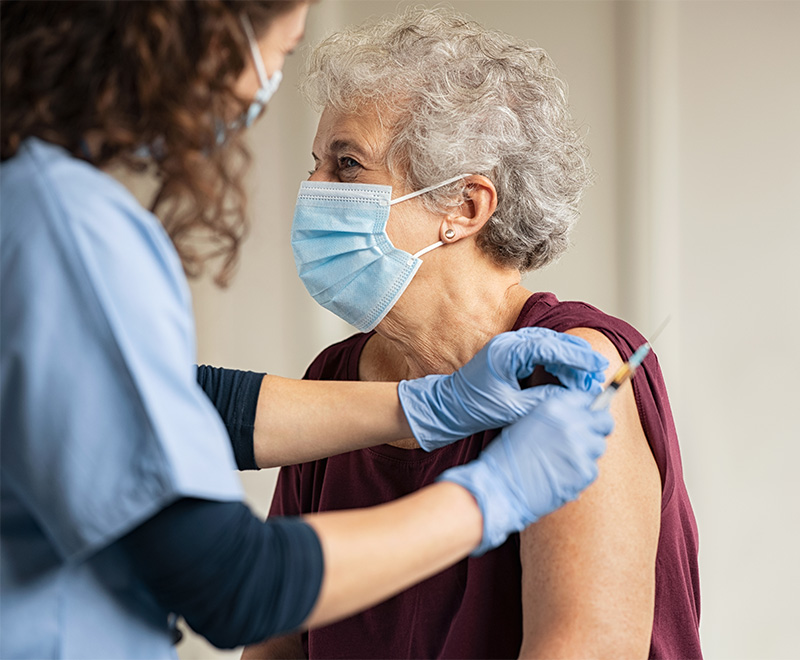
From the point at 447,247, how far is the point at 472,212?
78 millimetres

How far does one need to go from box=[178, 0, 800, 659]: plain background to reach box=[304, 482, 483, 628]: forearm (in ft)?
4.92

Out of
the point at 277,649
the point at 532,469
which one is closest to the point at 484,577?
the point at 532,469

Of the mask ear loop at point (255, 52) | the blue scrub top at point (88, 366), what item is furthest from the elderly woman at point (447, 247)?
the blue scrub top at point (88, 366)

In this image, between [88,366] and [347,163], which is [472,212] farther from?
[88,366]

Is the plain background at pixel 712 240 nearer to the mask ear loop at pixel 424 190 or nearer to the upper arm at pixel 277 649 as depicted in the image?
the mask ear loop at pixel 424 190

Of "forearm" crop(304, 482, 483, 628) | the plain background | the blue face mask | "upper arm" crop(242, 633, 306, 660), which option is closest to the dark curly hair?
"forearm" crop(304, 482, 483, 628)

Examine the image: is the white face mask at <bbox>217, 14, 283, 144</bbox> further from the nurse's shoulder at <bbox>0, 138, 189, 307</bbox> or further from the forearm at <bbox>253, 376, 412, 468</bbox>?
the forearm at <bbox>253, 376, 412, 468</bbox>

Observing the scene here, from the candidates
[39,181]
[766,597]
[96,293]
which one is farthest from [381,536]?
[766,597]

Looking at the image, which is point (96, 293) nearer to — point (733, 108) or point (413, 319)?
point (413, 319)

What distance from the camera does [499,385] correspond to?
121 cm

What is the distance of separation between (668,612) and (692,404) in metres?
1.07

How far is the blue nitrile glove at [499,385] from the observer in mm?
1188

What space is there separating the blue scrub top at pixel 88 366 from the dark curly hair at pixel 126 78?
52 mm

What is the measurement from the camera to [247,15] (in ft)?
2.89
